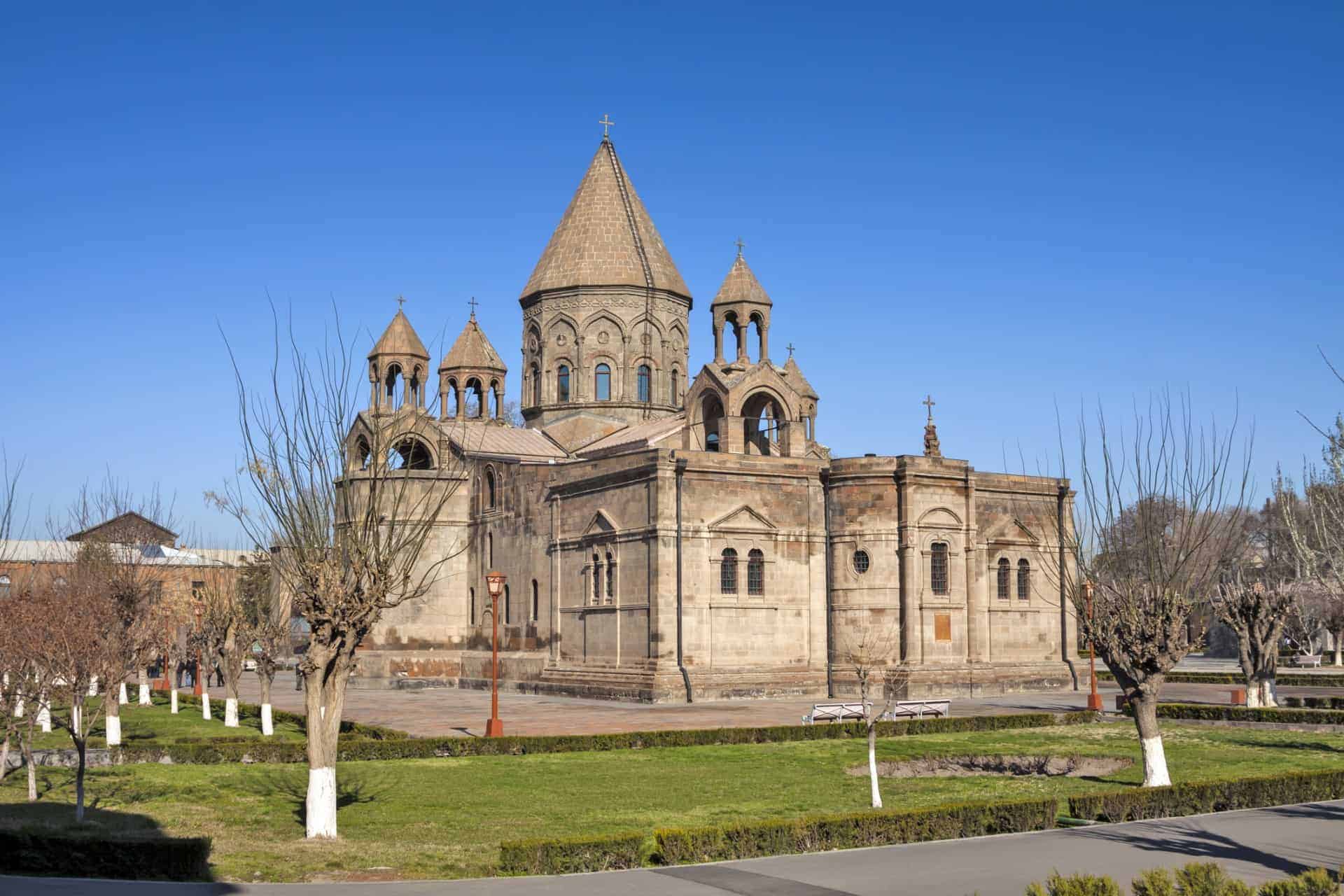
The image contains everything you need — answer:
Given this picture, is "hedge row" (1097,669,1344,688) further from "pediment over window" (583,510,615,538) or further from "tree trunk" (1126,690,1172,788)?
"tree trunk" (1126,690,1172,788)

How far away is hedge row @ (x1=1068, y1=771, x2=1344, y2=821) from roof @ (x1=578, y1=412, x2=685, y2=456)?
2661 centimetres

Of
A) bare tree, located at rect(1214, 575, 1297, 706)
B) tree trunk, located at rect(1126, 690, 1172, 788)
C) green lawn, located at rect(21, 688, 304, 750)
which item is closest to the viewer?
tree trunk, located at rect(1126, 690, 1172, 788)

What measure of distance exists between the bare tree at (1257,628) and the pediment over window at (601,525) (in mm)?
17407

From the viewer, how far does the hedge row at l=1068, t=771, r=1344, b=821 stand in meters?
17.1

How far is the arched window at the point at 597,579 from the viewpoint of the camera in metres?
41.5

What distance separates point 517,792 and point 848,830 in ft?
22.3

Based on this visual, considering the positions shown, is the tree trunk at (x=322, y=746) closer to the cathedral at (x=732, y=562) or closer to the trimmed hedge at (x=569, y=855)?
the trimmed hedge at (x=569, y=855)

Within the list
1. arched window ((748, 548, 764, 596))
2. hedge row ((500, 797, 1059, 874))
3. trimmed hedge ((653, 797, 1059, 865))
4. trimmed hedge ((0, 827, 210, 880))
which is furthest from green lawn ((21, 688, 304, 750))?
trimmed hedge ((653, 797, 1059, 865))

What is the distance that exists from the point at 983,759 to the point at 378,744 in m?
11.3

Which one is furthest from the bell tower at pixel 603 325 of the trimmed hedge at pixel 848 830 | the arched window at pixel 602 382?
the trimmed hedge at pixel 848 830

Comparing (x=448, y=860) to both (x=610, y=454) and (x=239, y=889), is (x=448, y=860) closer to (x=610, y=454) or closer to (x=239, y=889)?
(x=239, y=889)

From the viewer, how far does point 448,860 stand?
14586 millimetres

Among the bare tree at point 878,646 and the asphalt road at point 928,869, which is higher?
the bare tree at point 878,646

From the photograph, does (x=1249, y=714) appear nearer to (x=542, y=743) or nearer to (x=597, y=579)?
(x=542, y=743)
